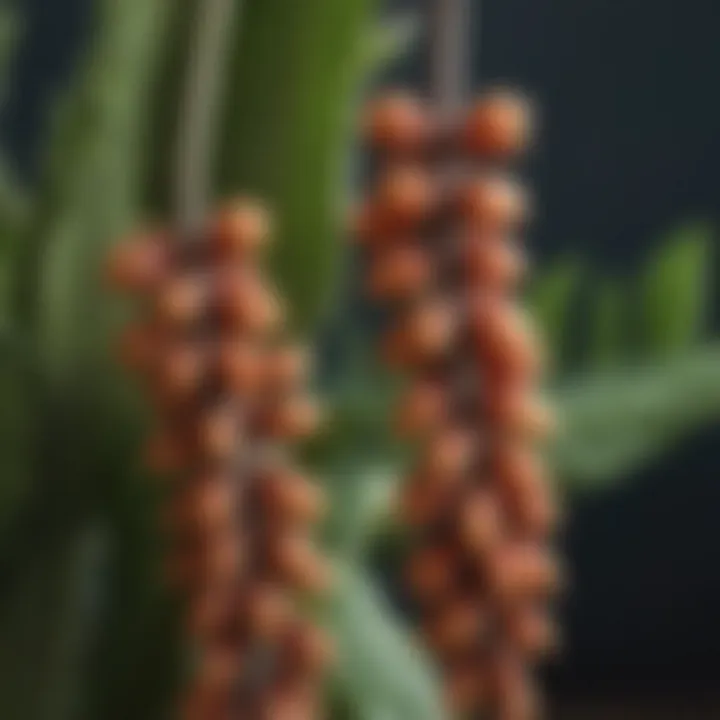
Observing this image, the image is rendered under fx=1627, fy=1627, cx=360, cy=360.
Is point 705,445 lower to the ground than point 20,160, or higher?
lower

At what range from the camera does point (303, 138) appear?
333 mm

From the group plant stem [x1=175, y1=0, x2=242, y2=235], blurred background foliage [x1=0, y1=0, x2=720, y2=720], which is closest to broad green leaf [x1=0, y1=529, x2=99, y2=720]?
blurred background foliage [x1=0, y1=0, x2=720, y2=720]

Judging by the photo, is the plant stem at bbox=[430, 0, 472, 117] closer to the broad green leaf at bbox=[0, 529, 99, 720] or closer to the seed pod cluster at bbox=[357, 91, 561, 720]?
the seed pod cluster at bbox=[357, 91, 561, 720]

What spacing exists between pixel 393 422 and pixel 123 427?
0.06m

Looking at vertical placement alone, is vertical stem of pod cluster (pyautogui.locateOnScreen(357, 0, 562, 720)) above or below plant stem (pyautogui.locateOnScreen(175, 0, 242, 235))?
below

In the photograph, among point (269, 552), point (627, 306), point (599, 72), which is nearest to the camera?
point (269, 552)

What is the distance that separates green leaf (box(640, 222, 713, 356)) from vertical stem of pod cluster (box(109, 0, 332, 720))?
6.1 inches

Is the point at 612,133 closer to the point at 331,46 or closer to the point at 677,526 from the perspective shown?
the point at 677,526

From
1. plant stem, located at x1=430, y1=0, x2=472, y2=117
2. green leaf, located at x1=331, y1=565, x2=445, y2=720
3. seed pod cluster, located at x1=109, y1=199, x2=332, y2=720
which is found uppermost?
plant stem, located at x1=430, y1=0, x2=472, y2=117

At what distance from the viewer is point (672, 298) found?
43cm

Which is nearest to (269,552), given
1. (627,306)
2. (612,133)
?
(627,306)

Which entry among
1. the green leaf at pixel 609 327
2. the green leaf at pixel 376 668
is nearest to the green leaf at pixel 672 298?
the green leaf at pixel 609 327

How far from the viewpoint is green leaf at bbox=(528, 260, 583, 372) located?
443 mm

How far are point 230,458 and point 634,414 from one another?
0.50 feet
